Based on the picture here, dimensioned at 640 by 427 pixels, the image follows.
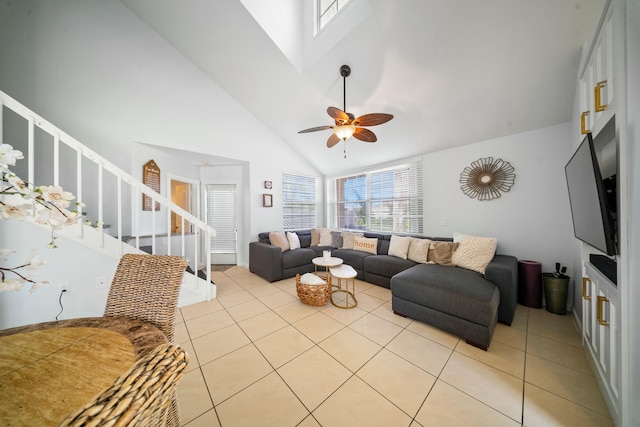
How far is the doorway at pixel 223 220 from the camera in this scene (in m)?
4.33

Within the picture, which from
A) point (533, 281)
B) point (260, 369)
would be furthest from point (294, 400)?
point (533, 281)

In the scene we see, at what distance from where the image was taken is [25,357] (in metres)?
0.68

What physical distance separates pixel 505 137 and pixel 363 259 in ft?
8.82

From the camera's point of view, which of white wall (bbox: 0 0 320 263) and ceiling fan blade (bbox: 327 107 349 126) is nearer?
ceiling fan blade (bbox: 327 107 349 126)

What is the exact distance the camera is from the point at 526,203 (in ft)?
8.80

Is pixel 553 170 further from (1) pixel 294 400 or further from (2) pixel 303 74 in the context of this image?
(1) pixel 294 400

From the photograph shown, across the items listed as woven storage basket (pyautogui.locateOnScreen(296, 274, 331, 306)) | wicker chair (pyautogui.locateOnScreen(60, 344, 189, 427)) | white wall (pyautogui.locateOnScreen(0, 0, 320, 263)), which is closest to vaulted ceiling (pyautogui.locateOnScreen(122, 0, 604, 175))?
white wall (pyautogui.locateOnScreen(0, 0, 320, 263))

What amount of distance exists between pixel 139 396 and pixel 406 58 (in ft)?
10.2

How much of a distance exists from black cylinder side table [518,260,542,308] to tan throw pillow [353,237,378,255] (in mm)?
1930

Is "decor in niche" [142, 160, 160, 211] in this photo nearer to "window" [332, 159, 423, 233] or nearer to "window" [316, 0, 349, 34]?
"window" [316, 0, 349, 34]

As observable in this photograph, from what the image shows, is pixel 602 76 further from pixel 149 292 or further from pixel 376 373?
pixel 149 292

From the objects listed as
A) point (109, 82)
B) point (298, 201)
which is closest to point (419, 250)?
point (298, 201)

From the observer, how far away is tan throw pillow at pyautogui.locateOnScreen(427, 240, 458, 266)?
9.48 feet

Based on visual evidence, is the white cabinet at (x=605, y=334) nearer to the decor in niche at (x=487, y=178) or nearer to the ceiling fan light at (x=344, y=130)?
the decor in niche at (x=487, y=178)
